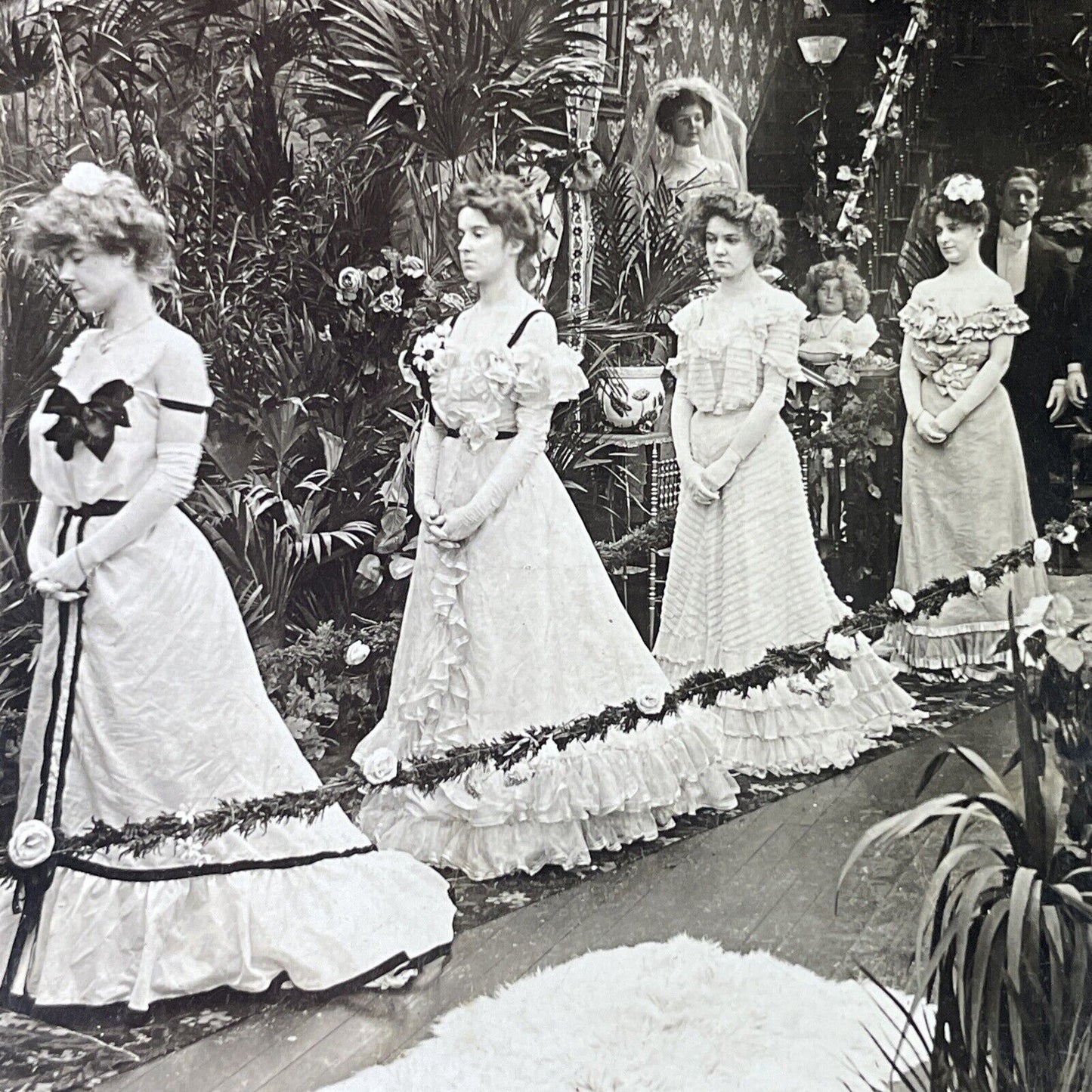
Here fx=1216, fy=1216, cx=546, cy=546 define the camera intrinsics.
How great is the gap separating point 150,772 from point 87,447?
585mm

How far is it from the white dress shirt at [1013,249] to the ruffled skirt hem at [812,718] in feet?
2.82

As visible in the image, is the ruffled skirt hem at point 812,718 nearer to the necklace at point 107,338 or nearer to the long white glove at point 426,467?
the long white glove at point 426,467

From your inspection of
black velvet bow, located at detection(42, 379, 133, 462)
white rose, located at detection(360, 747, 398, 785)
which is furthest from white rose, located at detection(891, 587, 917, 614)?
black velvet bow, located at detection(42, 379, 133, 462)

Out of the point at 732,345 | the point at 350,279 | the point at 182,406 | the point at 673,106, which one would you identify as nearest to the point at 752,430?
the point at 732,345

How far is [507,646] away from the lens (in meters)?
2.54

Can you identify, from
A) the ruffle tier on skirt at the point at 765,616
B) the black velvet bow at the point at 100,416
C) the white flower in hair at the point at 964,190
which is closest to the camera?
the black velvet bow at the point at 100,416

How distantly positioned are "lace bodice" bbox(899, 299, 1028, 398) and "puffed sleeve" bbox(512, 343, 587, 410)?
2.34ft

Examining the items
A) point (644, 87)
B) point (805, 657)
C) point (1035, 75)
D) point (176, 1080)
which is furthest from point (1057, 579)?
point (176, 1080)

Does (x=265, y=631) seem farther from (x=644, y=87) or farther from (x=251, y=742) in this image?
(x=644, y=87)

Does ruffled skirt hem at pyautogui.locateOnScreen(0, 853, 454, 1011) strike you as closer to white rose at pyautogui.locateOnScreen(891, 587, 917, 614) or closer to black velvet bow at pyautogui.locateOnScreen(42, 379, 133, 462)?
black velvet bow at pyautogui.locateOnScreen(42, 379, 133, 462)

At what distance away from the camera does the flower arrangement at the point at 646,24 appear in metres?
2.38

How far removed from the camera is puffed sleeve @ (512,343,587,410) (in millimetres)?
2406

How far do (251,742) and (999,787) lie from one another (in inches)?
53.4

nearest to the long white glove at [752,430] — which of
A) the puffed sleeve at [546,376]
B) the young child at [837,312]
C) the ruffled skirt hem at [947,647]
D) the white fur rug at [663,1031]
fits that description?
the young child at [837,312]
